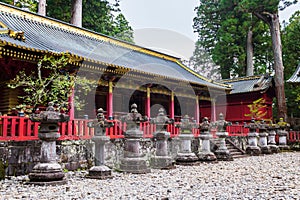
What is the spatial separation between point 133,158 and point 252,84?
53.5 feet

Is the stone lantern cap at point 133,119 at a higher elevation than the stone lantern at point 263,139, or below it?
higher

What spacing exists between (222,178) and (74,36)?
421 inches

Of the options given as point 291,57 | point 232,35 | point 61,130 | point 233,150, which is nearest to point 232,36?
point 232,35

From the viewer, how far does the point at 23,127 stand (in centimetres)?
777

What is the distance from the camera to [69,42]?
43.7 ft

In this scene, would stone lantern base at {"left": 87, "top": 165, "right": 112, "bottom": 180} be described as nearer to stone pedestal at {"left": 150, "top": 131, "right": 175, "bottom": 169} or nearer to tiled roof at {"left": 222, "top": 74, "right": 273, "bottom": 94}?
stone pedestal at {"left": 150, "top": 131, "right": 175, "bottom": 169}

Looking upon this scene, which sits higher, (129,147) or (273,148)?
(129,147)

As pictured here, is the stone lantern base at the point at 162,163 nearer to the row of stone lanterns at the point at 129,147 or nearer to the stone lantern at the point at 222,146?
the row of stone lanterns at the point at 129,147

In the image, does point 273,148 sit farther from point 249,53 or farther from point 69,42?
point 249,53

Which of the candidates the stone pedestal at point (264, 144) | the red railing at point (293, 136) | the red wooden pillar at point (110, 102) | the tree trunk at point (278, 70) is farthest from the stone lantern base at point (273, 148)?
the red wooden pillar at point (110, 102)

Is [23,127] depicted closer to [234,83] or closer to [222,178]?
[222,178]

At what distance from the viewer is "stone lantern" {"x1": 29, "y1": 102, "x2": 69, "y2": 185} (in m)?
6.52

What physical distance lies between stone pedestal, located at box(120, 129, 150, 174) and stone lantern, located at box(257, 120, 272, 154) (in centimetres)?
900

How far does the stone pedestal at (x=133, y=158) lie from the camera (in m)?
8.62
